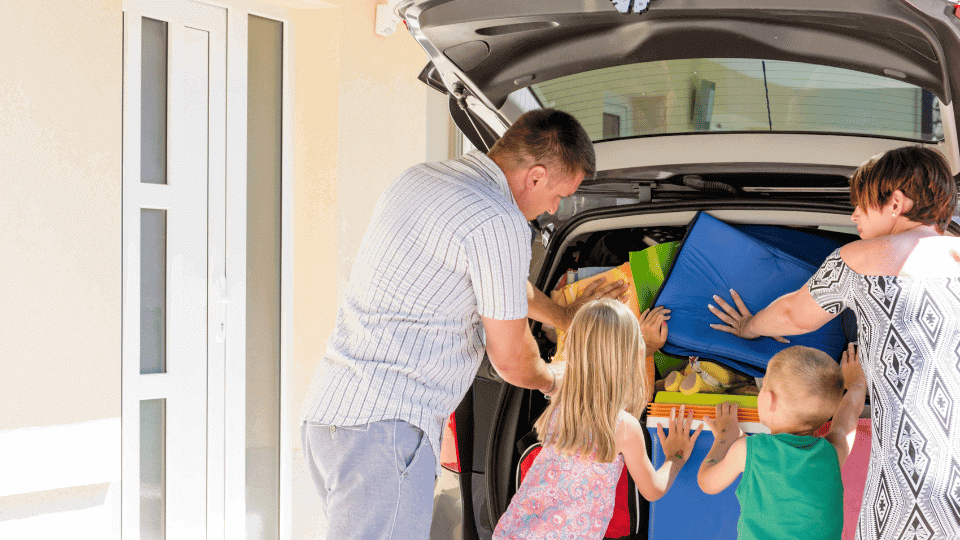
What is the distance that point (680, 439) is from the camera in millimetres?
2262

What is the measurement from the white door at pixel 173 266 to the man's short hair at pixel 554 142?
241cm

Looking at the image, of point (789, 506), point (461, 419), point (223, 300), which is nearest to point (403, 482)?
point (461, 419)

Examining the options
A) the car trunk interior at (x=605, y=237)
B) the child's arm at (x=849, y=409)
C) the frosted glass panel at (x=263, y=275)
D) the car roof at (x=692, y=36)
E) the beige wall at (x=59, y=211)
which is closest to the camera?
the car roof at (x=692, y=36)

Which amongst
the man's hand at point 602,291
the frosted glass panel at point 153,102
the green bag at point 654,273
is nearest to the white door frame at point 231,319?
the frosted glass panel at point 153,102

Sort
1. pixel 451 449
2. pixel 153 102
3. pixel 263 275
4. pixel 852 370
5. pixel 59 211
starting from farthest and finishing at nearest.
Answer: pixel 263 275
pixel 153 102
pixel 59 211
pixel 451 449
pixel 852 370

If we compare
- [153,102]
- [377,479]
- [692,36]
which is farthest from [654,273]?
[153,102]

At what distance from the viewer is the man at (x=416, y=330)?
1938 millimetres

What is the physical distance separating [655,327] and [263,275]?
2.63 meters

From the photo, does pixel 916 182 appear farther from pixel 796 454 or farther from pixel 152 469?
pixel 152 469

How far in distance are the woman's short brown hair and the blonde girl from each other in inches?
28.7

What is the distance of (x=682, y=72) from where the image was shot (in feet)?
6.86

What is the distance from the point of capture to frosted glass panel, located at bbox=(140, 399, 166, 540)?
3.98 meters

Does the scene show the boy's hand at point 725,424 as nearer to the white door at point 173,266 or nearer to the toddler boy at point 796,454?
the toddler boy at point 796,454

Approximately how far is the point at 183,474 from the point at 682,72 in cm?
320
